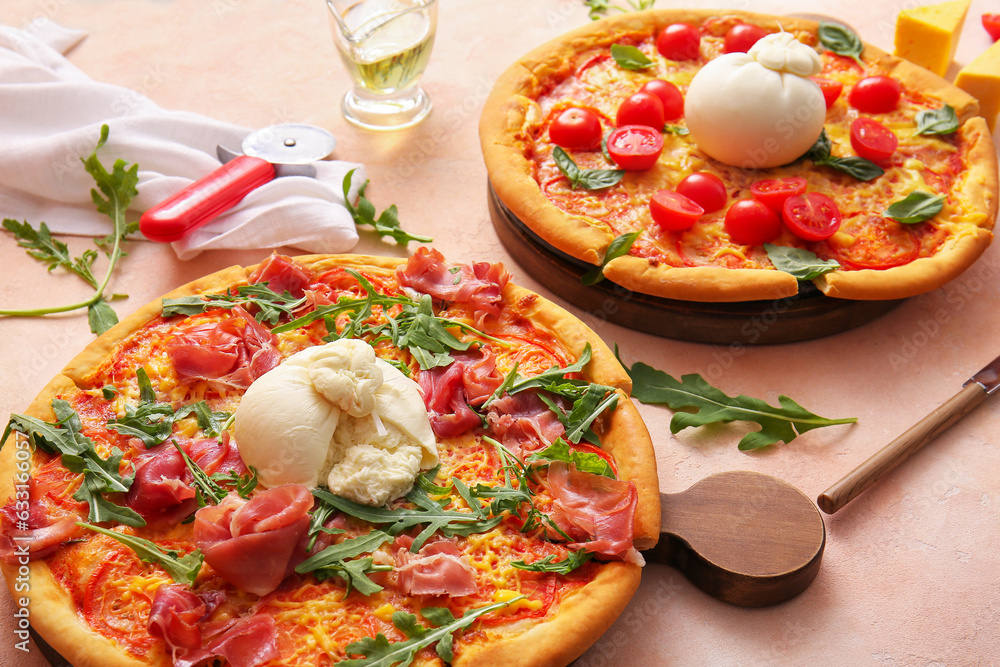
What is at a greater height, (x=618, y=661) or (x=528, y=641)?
(x=528, y=641)

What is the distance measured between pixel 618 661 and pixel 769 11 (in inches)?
202

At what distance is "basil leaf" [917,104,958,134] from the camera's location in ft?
15.0

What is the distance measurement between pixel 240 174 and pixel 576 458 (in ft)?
8.34

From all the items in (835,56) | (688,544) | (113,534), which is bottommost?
(688,544)

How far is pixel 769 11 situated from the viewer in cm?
619

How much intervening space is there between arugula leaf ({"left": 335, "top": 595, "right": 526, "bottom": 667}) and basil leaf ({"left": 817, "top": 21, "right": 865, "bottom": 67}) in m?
4.16

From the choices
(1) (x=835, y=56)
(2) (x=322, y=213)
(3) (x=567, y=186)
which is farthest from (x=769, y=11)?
(2) (x=322, y=213)

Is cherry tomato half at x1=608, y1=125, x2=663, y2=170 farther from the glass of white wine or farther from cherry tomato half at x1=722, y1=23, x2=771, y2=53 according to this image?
the glass of white wine

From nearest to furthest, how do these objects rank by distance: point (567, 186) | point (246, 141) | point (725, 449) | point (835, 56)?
point (725, 449) < point (567, 186) < point (246, 141) < point (835, 56)

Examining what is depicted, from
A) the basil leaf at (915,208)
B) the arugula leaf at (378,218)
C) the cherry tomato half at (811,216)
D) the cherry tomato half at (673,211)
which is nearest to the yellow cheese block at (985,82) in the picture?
the basil leaf at (915,208)

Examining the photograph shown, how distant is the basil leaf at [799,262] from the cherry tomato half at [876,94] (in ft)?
4.51

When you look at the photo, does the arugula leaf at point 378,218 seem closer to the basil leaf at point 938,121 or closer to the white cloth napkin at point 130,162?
the white cloth napkin at point 130,162

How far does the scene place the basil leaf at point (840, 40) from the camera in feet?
16.7

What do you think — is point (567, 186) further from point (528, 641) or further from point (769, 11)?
point (769, 11)
